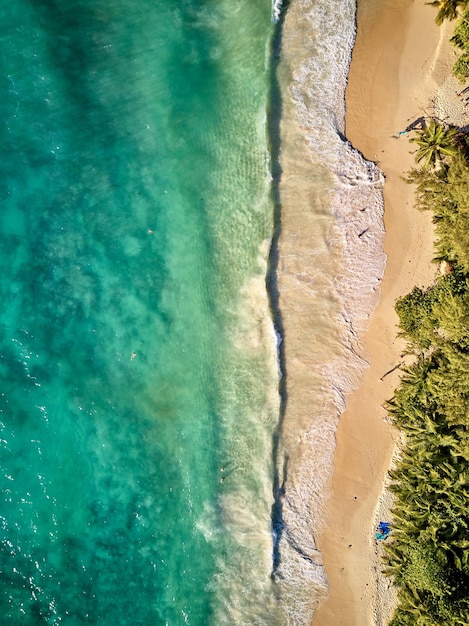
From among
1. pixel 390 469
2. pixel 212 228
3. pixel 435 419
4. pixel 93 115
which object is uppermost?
pixel 93 115

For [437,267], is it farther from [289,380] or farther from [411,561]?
[411,561]

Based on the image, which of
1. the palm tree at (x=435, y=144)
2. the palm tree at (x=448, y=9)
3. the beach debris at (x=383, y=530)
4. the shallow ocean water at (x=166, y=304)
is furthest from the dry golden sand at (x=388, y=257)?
the palm tree at (x=435, y=144)

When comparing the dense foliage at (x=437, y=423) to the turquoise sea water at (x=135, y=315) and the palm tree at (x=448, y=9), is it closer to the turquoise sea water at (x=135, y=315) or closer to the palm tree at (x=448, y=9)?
the palm tree at (x=448, y=9)

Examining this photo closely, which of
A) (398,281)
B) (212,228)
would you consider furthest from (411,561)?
(212,228)

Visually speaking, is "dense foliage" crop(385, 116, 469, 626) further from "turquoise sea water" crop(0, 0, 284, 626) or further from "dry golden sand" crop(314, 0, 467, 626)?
"turquoise sea water" crop(0, 0, 284, 626)

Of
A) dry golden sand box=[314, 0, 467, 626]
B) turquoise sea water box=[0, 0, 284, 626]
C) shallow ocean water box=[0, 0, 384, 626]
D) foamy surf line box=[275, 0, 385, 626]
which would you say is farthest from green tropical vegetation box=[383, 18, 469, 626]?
turquoise sea water box=[0, 0, 284, 626]

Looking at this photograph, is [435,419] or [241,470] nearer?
[435,419]
